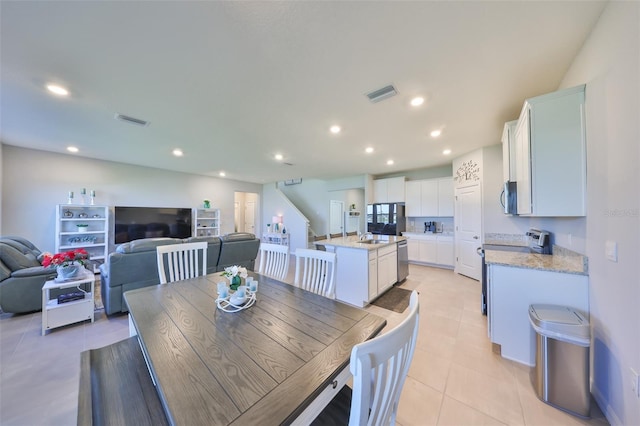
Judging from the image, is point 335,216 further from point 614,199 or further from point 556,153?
point 614,199

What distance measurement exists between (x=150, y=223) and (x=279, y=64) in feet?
18.7

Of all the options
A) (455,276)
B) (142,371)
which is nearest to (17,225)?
(142,371)

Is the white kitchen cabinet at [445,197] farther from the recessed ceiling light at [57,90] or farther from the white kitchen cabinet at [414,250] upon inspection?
the recessed ceiling light at [57,90]

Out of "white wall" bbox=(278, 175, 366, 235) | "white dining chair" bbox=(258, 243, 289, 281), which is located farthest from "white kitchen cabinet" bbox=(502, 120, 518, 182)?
"white wall" bbox=(278, 175, 366, 235)

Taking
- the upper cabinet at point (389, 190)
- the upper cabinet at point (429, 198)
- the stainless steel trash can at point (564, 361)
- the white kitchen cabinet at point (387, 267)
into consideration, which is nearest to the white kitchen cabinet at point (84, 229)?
the white kitchen cabinet at point (387, 267)

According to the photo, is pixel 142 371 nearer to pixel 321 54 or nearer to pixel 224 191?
pixel 321 54

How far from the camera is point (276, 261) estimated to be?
7.32ft

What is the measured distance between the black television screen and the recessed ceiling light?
3705 mm

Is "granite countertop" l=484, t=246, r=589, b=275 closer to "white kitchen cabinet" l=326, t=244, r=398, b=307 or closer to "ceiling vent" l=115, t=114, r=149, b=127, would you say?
"white kitchen cabinet" l=326, t=244, r=398, b=307

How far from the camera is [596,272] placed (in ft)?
4.95

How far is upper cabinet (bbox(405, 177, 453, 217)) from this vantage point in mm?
5113

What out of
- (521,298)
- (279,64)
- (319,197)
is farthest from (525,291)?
(319,197)

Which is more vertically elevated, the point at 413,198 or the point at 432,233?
the point at 413,198

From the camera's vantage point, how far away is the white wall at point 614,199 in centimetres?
114
